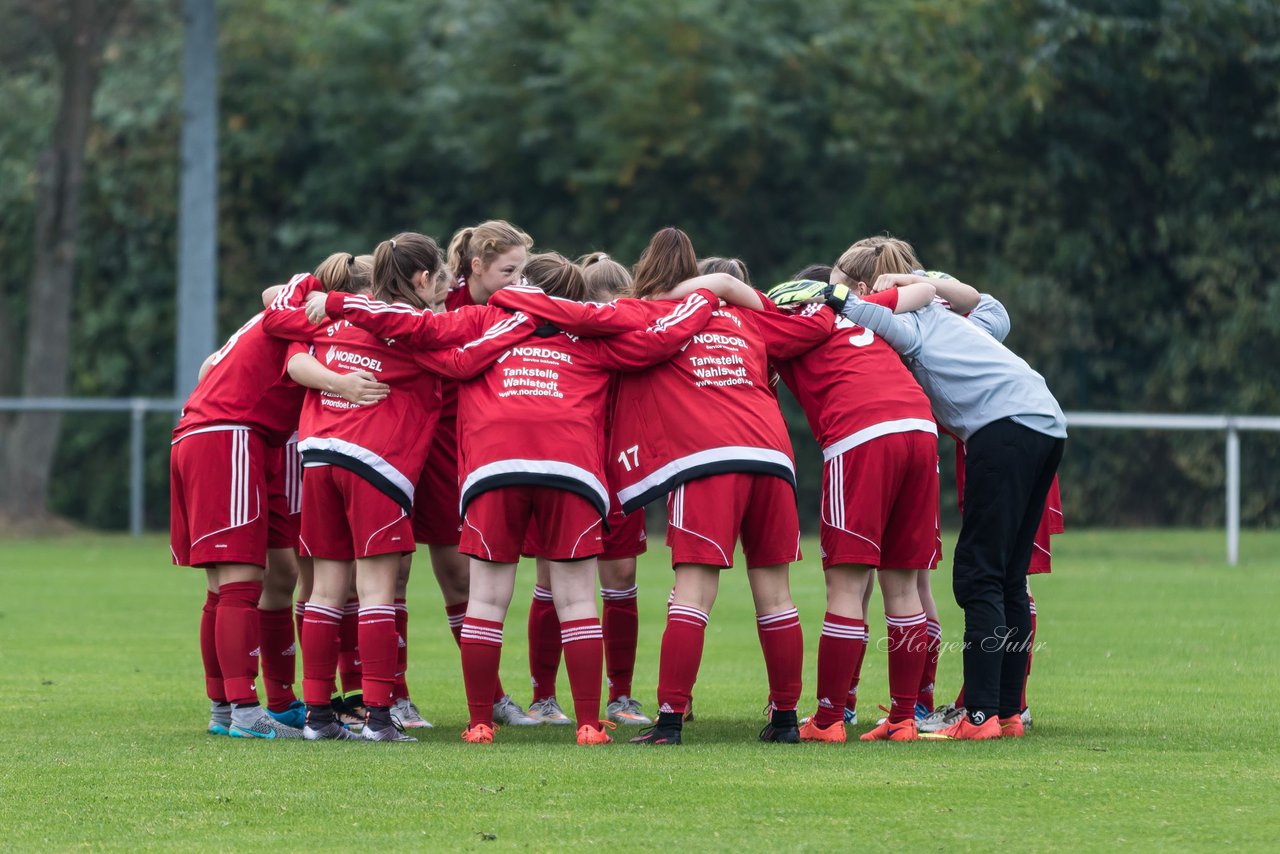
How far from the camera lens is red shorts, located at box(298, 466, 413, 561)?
6.68 metres

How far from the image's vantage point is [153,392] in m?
23.7

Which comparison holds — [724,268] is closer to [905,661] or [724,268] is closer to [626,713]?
[905,661]

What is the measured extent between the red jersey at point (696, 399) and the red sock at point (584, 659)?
51 cm

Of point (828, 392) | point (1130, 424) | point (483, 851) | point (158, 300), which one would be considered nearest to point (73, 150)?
point (158, 300)

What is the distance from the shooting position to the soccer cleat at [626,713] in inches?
299

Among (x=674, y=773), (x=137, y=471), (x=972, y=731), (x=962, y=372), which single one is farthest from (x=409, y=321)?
(x=137, y=471)

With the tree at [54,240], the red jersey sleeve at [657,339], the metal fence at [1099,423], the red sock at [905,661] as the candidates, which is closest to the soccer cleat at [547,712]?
the red sock at [905,661]

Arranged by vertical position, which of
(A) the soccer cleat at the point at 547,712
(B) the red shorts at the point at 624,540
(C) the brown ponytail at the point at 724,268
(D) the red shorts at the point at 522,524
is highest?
(C) the brown ponytail at the point at 724,268

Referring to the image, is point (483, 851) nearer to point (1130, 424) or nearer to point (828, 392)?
point (828, 392)

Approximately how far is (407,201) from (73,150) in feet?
15.5

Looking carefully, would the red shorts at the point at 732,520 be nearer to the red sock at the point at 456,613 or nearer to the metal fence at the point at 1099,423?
the red sock at the point at 456,613

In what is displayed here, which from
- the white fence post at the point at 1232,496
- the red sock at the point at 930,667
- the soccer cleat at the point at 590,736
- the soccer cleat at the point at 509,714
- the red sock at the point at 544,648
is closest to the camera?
the soccer cleat at the point at 590,736

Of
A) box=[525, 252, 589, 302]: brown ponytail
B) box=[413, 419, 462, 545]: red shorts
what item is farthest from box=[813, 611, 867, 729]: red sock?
box=[413, 419, 462, 545]: red shorts

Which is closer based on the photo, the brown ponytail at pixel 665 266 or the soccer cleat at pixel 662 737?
the soccer cleat at pixel 662 737
